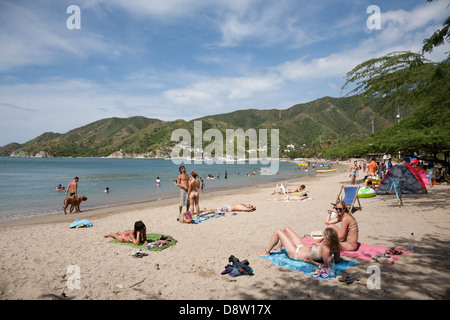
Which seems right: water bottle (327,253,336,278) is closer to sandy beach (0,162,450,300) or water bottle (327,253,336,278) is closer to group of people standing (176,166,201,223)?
sandy beach (0,162,450,300)

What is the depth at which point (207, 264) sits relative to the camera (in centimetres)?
516

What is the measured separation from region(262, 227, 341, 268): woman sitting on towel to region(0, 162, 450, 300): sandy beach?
16.1 inches

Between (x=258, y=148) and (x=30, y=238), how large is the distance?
548 ft

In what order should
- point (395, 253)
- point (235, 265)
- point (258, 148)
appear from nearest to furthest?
1. point (235, 265)
2. point (395, 253)
3. point (258, 148)

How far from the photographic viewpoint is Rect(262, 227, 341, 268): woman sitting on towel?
15.0 ft

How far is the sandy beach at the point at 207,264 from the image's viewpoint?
3963mm

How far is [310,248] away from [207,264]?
6.77 ft

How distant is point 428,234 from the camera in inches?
256

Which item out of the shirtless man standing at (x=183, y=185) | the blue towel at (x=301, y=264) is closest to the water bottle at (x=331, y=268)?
the blue towel at (x=301, y=264)

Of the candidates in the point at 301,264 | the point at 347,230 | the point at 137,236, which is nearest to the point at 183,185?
the point at 137,236

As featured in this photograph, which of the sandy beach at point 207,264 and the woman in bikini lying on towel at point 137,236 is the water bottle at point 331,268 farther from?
the woman in bikini lying on towel at point 137,236

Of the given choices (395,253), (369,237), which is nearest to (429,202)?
(369,237)

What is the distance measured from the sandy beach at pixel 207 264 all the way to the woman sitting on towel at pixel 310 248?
0.41 meters

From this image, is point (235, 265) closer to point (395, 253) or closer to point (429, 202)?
point (395, 253)
